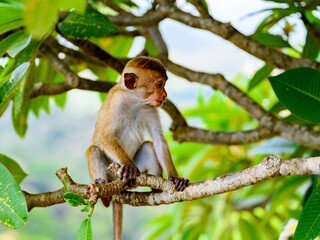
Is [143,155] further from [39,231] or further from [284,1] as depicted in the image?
[39,231]

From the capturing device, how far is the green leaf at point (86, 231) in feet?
3.69

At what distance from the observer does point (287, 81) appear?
4.62ft

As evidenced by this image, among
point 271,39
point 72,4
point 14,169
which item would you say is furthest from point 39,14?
point 271,39

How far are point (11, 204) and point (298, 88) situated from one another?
941 mm

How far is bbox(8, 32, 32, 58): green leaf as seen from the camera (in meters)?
1.29

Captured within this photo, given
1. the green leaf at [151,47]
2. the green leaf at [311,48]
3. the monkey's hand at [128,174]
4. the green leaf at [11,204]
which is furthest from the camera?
the green leaf at [151,47]

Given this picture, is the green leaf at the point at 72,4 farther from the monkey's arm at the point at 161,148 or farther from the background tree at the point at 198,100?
the monkey's arm at the point at 161,148

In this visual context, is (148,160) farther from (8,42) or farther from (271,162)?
(271,162)

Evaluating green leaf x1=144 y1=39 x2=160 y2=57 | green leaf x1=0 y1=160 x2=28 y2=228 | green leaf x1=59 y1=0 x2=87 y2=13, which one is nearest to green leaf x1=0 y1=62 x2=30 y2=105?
green leaf x1=0 y1=160 x2=28 y2=228

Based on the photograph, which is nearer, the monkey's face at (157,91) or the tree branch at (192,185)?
the tree branch at (192,185)

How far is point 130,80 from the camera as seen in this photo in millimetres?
1917

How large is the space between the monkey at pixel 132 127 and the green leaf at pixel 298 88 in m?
0.58

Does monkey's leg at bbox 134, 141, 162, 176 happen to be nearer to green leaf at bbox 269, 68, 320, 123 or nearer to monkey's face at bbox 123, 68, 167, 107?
monkey's face at bbox 123, 68, 167, 107

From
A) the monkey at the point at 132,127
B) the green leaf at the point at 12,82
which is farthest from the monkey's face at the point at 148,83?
the green leaf at the point at 12,82
